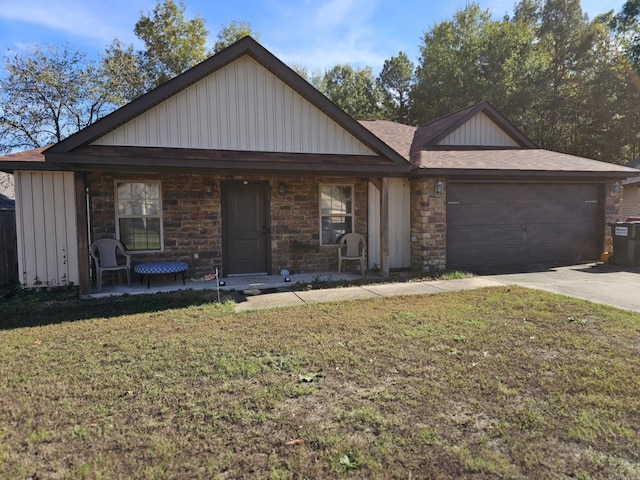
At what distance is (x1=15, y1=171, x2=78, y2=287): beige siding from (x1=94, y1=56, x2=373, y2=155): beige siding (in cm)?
187

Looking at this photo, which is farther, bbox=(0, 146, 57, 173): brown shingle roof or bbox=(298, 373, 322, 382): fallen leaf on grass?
bbox=(0, 146, 57, 173): brown shingle roof

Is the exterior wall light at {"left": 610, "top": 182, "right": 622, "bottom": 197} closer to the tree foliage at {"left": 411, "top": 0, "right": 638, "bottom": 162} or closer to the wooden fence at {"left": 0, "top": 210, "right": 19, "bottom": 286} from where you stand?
the tree foliage at {"left": 411, "top": 0, "right": 638, "bottom": 162}

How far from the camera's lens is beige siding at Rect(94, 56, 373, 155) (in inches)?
278

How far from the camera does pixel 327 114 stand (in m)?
7.95

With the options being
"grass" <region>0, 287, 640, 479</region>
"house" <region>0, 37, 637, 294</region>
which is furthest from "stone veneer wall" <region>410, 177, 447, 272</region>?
"grass" <region>0, 287, 640, 479</region>

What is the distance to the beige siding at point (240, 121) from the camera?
7.05 meters

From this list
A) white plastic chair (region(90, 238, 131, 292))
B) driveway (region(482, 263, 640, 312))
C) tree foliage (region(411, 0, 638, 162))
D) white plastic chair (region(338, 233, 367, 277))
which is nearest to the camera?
driveway (region(482, 263, 640, 312))

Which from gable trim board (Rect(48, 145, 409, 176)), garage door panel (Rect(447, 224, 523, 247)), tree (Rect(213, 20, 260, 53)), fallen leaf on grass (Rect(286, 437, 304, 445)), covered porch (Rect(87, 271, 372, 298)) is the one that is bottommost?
fallen leaf on grass (Rect(286, 437, 304, 445))

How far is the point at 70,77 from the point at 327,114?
52.9 ft

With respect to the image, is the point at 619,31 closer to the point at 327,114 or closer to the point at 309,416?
the point at 327,114

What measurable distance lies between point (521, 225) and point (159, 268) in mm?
8584

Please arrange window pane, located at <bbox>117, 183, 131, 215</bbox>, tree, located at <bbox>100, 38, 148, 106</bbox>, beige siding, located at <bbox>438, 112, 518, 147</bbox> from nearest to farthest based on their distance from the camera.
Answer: window pane, located at <bbox>117, 183, 131, 215</bbox>, beige siding, located at <bbox>438, 112, 518, 147</bbox>, tree, located at <bbox>100, 38, 148, 106</bbox>

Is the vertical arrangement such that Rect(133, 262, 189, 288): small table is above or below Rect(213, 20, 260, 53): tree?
below

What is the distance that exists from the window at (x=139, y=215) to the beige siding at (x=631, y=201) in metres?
16.2
